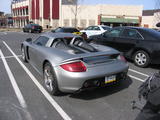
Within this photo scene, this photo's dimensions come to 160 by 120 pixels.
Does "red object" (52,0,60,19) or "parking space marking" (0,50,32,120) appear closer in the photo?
"parking space marking" (0,50,32,120)

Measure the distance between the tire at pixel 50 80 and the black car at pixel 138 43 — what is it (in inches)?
145

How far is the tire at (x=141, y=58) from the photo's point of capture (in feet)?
19.6

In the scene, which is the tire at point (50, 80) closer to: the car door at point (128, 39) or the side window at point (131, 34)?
the car door at point (128, 39)

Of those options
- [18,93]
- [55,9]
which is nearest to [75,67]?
[18,93]

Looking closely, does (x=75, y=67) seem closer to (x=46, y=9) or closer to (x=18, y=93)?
(x=18, y=93)

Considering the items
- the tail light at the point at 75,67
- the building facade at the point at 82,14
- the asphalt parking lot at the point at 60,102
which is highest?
the building facade at the point at 82,14

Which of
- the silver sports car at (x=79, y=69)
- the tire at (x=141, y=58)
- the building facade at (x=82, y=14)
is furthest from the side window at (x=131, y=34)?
the building facade at (x=82, y=14)

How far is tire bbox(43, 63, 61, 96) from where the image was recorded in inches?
142

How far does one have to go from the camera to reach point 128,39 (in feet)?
21.6

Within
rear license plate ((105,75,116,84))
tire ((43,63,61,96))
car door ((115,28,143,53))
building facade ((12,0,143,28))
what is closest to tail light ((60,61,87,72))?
tire ((43,63,61,96))

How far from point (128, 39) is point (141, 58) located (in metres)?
0.91

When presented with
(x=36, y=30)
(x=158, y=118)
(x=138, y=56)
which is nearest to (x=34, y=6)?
(x=36, y=30)

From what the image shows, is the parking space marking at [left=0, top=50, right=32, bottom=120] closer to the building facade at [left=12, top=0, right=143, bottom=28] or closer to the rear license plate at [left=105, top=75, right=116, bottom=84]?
the rear license plate at [left=105, top=75, right=116, bottom=84]

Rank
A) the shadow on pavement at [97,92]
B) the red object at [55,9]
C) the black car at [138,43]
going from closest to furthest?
the shadow on pavement at [97,92] < the black car at [138,43] < the red object at [55,9]
